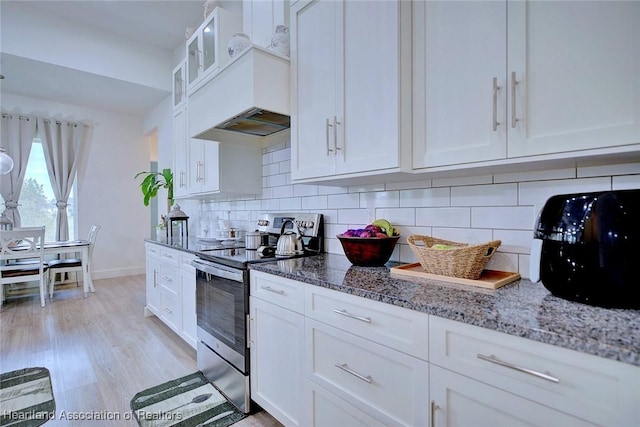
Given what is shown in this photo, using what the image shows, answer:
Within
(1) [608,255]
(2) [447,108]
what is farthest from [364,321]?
(2) [447,108]

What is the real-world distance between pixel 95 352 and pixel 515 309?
3008 mm

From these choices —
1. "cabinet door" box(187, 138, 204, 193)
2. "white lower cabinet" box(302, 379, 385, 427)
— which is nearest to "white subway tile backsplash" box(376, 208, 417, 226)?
"white lower cabinet" box(302, 379, 385, 427)

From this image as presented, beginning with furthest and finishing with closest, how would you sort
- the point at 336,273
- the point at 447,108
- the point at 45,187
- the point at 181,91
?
1. the point at 45,187
2. the point at 181,91
3. the point at 336,273
4. the point at 447,108

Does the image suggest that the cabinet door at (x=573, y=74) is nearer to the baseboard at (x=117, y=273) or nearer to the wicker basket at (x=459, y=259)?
the wicker basket at (x=459, y=259)

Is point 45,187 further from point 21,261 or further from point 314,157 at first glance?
point 314,157

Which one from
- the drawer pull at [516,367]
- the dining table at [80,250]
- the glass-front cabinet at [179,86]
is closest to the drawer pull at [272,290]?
the drawer pull at [516,367]

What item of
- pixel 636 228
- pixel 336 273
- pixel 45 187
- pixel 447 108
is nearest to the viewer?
pixel 636 228

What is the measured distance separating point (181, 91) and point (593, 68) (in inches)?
131

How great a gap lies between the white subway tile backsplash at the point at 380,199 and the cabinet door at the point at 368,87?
0.36 metres

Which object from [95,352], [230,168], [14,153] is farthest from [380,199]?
[14,153]

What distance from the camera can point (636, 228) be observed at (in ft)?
2.65

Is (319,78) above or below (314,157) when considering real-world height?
above

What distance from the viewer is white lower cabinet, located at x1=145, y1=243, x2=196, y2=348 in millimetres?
2441

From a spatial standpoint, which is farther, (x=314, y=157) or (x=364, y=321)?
(x=314, y=157)
